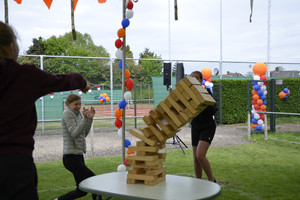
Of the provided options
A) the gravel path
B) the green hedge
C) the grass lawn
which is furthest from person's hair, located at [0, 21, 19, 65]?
the green hedge

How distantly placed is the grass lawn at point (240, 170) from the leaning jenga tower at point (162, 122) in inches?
77.7

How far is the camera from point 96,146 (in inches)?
371

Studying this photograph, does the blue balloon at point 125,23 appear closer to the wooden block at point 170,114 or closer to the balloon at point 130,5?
the balloon at point 130,5

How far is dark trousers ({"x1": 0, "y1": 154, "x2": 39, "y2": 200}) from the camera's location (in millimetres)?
1660

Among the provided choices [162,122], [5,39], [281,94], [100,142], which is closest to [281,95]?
[281,94]

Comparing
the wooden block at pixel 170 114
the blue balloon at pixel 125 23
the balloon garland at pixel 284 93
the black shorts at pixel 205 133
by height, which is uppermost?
the blue balloon at pixel 125 23

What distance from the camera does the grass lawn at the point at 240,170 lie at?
4770 mm

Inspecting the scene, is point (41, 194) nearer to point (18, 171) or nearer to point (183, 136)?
point (18, 171)

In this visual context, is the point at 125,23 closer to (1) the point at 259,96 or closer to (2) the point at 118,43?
(2) the point at 118,43

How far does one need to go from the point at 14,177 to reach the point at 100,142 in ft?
28.2

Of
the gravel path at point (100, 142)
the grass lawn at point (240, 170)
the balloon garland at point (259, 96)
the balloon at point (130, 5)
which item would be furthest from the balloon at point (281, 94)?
the balloon at point (130, 5)

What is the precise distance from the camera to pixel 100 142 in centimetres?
1016

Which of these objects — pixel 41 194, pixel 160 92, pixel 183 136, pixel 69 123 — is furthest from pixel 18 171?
pixel 160 92

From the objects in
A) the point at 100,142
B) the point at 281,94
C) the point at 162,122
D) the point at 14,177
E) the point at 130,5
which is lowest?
the point at 100,142
